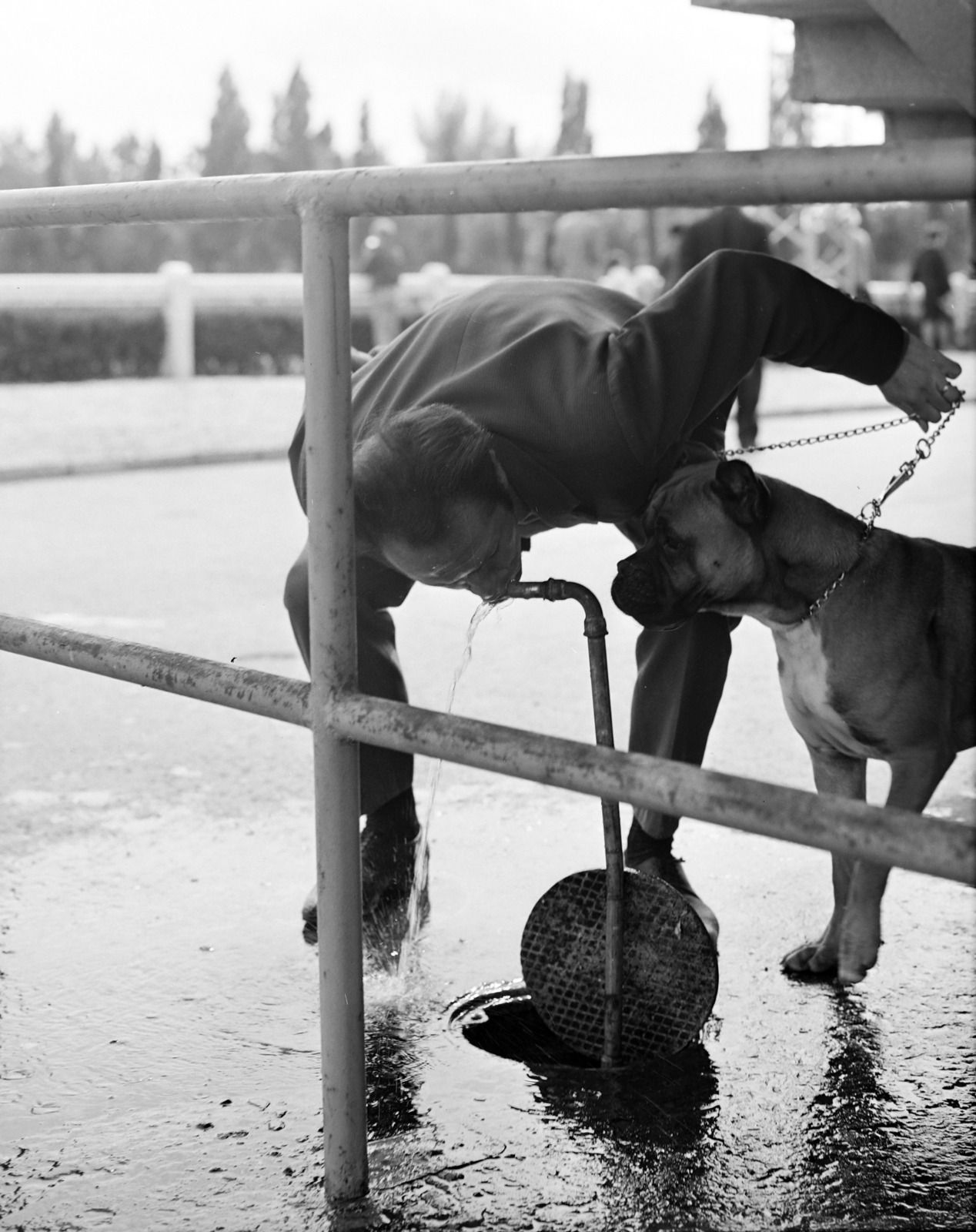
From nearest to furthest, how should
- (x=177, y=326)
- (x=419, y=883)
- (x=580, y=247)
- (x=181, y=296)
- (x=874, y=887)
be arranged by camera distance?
1. (x=874, y=887)
2. (x=419, y=883)
3. (x=177, y=326)
4. (x=181, y=296)
5. (x=580, y=247)

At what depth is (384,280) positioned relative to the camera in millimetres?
19516

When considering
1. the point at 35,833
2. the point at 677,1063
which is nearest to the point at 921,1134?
the point at 677,1063

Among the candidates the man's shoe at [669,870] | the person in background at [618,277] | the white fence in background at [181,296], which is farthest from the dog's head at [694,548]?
the person in background at [618,277]

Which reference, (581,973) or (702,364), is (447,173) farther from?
(581,973)

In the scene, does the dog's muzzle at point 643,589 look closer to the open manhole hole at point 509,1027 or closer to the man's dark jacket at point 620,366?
the man's dark jacket at point 620,366

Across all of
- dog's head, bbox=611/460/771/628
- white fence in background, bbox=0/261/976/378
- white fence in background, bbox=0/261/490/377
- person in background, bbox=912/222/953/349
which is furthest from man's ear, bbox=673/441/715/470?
Result: person in background, bbox=912/222/953/349

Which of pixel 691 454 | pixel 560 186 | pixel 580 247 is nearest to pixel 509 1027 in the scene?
pixel 691 454

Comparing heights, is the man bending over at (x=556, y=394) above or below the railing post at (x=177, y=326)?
above

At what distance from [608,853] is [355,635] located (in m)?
0.90

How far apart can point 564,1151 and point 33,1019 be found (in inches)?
44.5

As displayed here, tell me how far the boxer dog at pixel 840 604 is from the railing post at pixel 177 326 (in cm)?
1661

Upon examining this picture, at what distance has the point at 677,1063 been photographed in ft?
9.55

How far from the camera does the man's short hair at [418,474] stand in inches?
107

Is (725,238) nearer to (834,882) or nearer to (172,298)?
(834,882)
